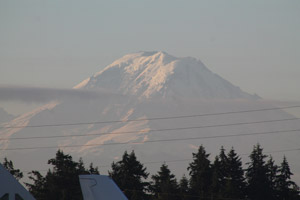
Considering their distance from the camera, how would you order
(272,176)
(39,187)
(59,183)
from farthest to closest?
1. (272,176)
2. (39,187)
3. (59,183)

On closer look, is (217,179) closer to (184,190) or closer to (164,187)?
(184,190)

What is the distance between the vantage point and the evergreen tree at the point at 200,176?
453 feet

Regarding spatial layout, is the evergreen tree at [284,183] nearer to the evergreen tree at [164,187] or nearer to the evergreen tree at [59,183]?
the evergreen tree at [164,187]

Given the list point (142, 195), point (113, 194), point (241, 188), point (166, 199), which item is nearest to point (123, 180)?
point (142, 195)

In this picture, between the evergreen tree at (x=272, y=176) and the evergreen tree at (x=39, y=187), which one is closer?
the evergreen tree at (x=39, y=187)

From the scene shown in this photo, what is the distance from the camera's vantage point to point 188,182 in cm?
14850

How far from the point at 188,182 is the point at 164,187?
21.4m

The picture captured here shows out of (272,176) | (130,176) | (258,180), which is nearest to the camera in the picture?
(130,176)

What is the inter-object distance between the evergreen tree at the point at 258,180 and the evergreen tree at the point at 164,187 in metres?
15.1

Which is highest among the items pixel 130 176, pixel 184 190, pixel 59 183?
pixel 130 176

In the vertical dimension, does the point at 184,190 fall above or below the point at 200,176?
below

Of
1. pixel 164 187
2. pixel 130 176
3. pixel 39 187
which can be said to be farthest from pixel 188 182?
pixel 39 187

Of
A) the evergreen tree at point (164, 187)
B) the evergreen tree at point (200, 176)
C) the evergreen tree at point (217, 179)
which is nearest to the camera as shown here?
the evergreen tree at point (164, 187)

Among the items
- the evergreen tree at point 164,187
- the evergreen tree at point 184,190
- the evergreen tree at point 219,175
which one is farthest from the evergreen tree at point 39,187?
the evergreen tree at point 219,175
